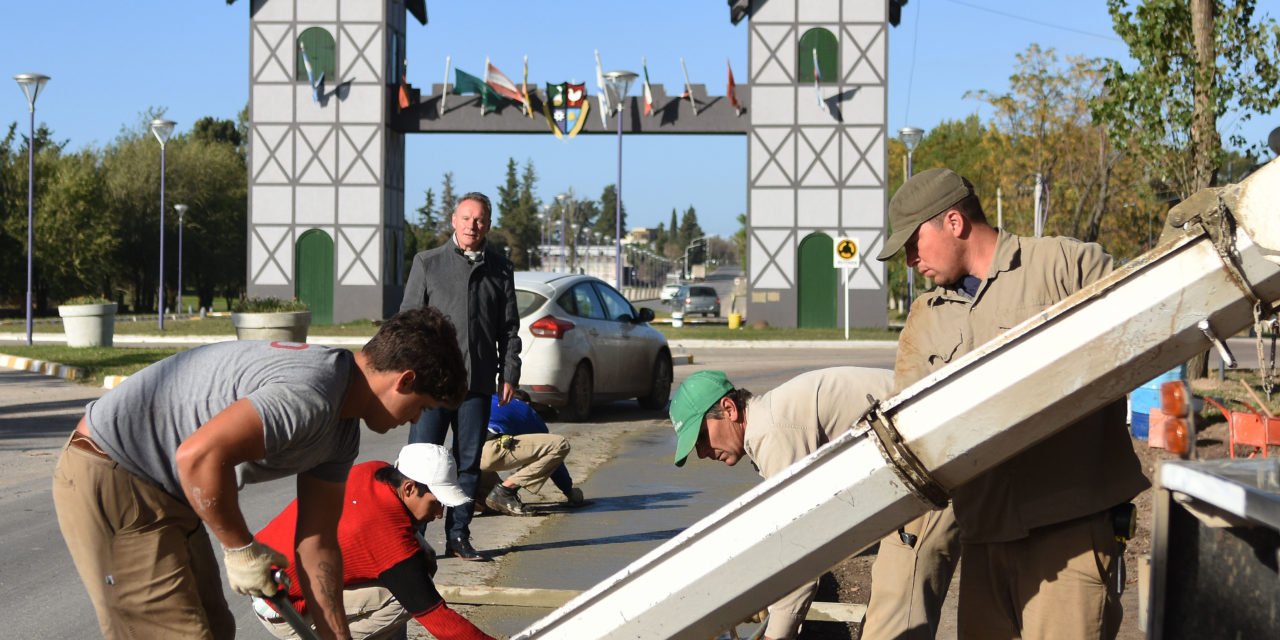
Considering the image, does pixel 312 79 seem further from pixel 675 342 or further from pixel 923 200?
pixel 923 200

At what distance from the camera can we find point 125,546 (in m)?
3.29

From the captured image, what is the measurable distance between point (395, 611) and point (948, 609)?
267 centimetres

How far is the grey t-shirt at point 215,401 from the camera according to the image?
3193mm

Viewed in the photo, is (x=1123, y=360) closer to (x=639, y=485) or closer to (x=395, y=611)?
(x=395, y=611)

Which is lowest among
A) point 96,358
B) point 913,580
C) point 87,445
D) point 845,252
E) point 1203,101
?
point 96,358

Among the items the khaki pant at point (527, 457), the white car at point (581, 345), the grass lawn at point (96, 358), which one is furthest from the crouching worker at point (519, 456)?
the grass lawn at point (96, 358)

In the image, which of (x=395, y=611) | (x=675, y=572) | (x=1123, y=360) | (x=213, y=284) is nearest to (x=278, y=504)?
(x=395, y=611)

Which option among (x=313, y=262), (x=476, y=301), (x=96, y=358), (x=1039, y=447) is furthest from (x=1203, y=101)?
(x=313, y=262)

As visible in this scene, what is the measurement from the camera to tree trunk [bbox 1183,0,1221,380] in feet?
47.1

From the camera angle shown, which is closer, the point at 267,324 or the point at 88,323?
the point at 267,324

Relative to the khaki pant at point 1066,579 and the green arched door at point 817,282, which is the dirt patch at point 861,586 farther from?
the green arched door at point 817,282

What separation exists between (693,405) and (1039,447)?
4.18ft

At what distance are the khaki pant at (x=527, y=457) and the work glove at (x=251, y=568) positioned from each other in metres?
4.42

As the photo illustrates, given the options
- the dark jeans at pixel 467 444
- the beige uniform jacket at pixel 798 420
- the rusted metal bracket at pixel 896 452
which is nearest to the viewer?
the rusted metal bracket at pixel 896 452
